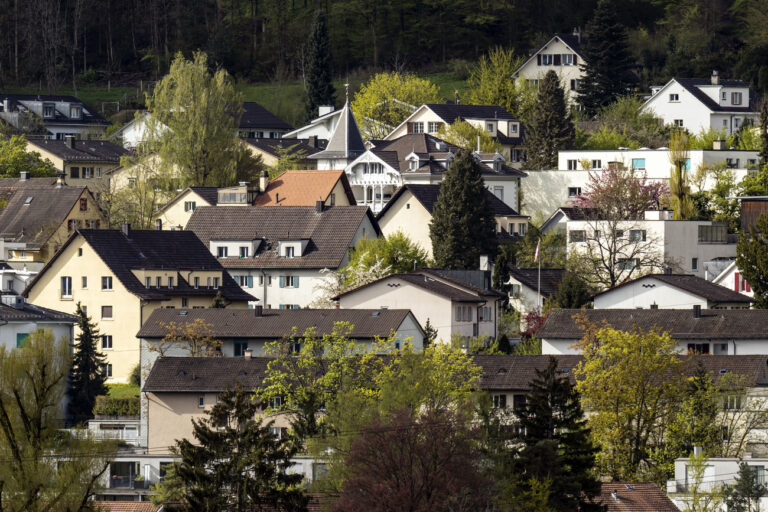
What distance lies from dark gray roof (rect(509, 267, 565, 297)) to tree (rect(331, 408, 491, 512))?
101ft

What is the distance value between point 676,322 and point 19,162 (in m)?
48.1

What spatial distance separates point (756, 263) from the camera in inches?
3024

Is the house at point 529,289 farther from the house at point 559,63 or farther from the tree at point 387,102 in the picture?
the house at point 559,63

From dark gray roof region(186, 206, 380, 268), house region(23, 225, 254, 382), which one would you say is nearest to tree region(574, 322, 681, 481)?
house region(23, 225, 254, 382)

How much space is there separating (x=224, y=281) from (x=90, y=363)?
11.4 m

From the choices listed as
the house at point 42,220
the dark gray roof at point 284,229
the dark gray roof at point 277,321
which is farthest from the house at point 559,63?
the dark gray roof at point 277,321

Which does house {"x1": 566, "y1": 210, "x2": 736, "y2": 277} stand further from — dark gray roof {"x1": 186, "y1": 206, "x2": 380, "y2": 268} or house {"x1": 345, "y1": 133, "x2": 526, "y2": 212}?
house {"x1": 345, "y1": 133, "x2": 526, "y2": 212}

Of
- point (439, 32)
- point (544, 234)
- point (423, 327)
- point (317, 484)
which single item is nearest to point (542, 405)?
point (317, 484)

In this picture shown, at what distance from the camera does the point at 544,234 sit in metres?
92.8

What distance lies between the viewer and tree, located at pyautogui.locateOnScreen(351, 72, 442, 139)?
12125cm

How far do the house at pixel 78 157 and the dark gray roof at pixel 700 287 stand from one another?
4235cm

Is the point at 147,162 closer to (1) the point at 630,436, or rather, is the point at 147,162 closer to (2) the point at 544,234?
(2) the point at 544,234

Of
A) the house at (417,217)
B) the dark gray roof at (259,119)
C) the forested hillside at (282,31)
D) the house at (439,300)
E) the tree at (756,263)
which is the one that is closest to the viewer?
the tree at (756,263)

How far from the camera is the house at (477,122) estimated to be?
111062mm
